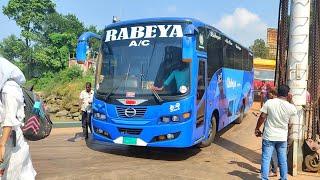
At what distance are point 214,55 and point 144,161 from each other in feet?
12.2

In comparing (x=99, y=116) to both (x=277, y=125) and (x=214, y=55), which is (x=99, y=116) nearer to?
(x=214, y=55)

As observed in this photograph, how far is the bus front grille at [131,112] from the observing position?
31.9 feet

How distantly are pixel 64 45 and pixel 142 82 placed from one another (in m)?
45.8

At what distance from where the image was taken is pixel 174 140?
959cm

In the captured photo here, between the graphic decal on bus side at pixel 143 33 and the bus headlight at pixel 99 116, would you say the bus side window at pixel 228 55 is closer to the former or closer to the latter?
the graphic decal on bus side at pixel 143 33

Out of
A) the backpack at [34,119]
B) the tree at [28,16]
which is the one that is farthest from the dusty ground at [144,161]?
the tree at [28,16]

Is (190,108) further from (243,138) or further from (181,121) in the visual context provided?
(243,138)

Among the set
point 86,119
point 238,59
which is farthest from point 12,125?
point 238,59

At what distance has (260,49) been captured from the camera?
53531 mm

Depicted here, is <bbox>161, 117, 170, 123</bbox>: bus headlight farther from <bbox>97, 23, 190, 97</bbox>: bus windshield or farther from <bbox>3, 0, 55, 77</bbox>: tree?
<bbox>3, 0, 55, 77</bbox>: tree

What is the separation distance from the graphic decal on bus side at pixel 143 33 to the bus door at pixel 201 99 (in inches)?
39.8

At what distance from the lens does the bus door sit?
1016cm

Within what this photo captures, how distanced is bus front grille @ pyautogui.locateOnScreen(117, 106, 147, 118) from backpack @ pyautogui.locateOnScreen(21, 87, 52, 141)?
5.43 m

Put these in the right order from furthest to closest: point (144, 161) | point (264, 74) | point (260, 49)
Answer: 1. point (260, 49)
2. point (264, 74)
3. point (144, 161)
